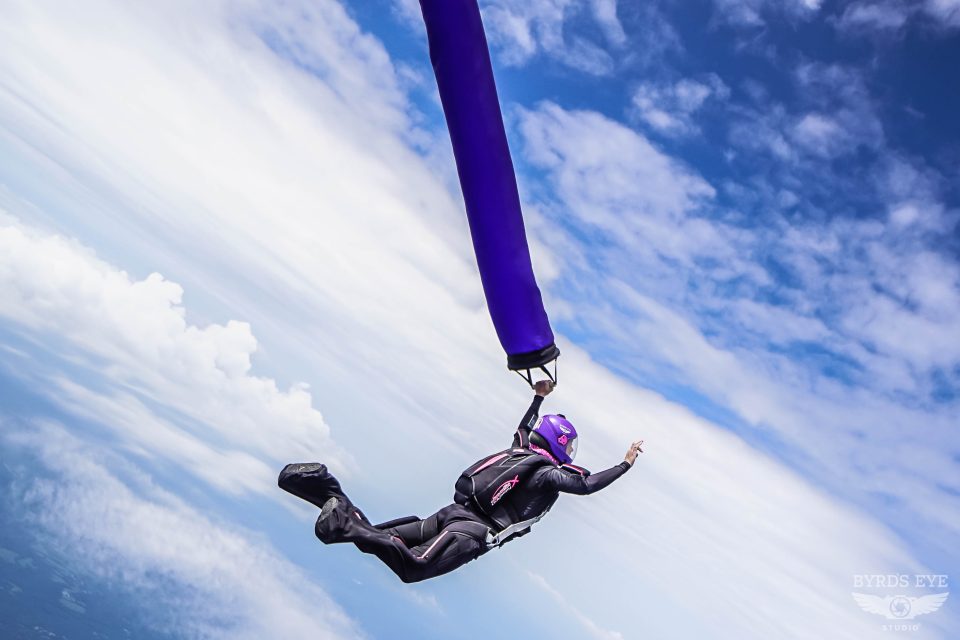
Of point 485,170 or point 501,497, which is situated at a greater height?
point 485,170

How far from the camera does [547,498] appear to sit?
8.07m

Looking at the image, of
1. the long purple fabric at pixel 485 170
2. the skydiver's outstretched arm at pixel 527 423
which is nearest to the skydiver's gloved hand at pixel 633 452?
the skydiver's outstretched arm at pixel 527 423

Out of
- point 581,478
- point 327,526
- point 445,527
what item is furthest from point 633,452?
point 327,526

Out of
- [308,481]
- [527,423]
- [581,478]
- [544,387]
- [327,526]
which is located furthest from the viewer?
[527,423]

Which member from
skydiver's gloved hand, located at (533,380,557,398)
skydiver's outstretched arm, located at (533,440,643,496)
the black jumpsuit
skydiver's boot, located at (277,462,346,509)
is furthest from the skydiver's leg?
skydiver's gloved hand, located at (533,380,557,398)

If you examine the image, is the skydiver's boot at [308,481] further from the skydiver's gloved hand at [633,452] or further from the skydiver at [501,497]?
the skydiver's gloved hand at [633,452]

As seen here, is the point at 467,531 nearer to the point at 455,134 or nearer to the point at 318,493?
the point at 318,493

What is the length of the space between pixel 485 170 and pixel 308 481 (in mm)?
3340

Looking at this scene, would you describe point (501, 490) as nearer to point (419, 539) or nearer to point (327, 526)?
point (419, 539)

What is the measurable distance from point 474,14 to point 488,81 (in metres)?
0.50

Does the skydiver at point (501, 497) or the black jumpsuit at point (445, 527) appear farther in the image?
the skydiver at point (501, 497)

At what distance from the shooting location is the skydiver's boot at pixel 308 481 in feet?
21.0

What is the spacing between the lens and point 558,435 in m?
8.47

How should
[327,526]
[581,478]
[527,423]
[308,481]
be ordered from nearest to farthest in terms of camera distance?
[327,526] → [308,481] → [581,478] → [527,423]
